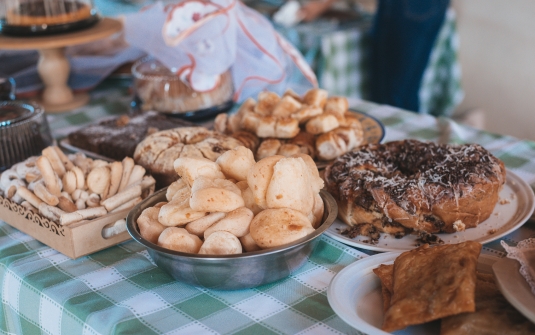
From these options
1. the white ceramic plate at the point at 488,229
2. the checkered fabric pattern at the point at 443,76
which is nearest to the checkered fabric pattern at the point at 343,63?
the checkered fabric pattern at the point at 443,76

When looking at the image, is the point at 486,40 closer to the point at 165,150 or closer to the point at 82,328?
the point at 165,150

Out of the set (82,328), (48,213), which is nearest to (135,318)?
(82,328)

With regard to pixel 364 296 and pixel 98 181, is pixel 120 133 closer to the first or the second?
pixel 98 181

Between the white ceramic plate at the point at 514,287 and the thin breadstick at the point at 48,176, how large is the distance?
78 centimetres

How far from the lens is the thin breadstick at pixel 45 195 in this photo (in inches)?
40.1

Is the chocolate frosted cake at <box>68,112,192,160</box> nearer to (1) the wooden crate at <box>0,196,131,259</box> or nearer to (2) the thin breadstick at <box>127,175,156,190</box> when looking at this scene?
(2) the thin breadstick at <box>127,175,156,190</box>

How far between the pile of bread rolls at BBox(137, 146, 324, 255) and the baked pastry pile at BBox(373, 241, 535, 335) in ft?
0.53

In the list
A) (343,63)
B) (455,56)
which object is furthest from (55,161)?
(455,56)

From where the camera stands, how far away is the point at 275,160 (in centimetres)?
86

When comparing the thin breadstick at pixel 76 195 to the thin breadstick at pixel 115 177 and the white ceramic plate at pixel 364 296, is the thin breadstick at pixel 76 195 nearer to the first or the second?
the thin breadstick at pixel 115 177

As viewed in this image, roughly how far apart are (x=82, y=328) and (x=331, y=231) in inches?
17.6

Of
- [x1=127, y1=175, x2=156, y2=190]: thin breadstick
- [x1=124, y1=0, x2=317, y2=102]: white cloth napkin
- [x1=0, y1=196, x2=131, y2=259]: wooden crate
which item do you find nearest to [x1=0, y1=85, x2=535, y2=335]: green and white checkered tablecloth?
[x1=0, y1=196, x2=131, y2=259]: wooden crate

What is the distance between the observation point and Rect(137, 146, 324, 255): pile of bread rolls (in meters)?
0.81

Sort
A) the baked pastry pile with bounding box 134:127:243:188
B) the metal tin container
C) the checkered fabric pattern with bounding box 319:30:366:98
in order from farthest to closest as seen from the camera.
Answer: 1. the checkered fabric pattern with bounding box 319:30:366:98
2. the metal tin container
3. the baked pastry pile with bounding box 134:127:243:188
